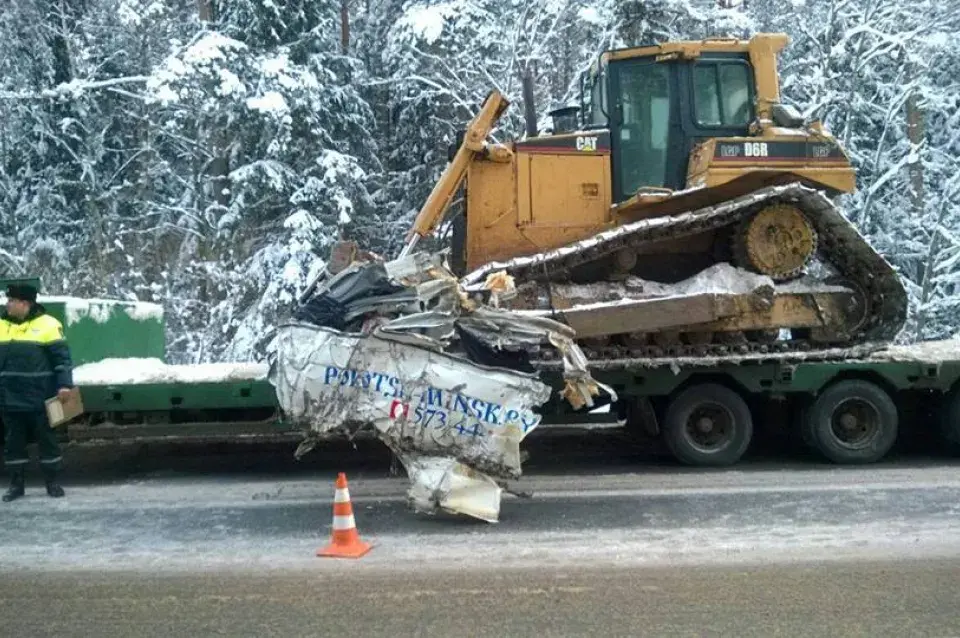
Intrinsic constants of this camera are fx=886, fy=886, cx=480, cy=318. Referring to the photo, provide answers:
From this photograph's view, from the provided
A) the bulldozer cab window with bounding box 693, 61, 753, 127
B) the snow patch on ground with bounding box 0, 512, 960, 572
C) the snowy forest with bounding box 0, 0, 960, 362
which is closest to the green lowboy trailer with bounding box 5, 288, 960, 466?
the snow patch on ground with bounding box 0, 512, 960, 572

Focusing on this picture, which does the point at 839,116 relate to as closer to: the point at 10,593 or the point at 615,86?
the point at 615,86

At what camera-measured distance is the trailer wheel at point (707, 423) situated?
28.2 feet

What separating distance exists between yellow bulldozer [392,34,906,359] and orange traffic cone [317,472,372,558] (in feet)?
10.3

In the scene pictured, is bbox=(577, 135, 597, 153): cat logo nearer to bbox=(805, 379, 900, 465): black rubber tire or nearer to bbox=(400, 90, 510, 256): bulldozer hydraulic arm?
bbox=(400, 90, 510, 256): bulldozer hydraulic arm

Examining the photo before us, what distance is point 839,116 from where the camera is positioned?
20.1 meters

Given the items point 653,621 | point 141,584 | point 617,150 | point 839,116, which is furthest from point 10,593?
point 839,116

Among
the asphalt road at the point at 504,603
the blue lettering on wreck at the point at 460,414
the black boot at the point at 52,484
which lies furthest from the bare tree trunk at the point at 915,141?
the black boot at the point at 52,484

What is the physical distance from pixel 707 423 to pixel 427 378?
324 centimetres

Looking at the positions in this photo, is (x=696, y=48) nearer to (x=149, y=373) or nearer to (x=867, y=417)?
(x=867, y=417)

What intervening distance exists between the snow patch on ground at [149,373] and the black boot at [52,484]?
823mm

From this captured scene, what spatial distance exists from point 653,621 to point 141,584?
304 centimetres

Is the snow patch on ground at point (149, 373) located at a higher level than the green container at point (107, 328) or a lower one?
lower

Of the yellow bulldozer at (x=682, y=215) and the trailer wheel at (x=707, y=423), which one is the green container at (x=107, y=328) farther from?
the trailer wheel at (x=707, y=423)

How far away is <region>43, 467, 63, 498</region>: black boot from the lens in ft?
25.3
